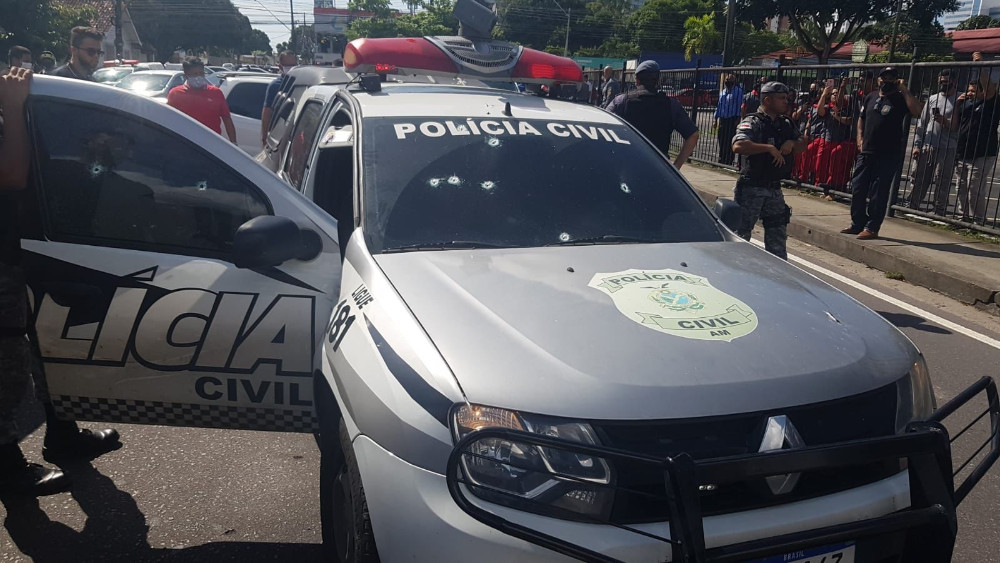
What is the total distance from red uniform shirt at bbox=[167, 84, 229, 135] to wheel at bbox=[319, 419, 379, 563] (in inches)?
278

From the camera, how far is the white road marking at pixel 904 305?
633 centimetres

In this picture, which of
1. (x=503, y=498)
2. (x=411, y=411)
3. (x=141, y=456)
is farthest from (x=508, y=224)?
(x=141, y=456)

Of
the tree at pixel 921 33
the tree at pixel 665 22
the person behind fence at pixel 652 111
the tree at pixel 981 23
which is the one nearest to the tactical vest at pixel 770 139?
the person behind fence at pixel 652 111

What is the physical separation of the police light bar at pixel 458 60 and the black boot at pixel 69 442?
3.32 metres

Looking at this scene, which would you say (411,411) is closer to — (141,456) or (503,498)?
(503,498)

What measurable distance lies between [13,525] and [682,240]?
288cm

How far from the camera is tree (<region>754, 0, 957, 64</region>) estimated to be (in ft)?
179

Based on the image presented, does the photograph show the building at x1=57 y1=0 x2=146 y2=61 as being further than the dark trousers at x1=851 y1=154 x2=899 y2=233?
Yes

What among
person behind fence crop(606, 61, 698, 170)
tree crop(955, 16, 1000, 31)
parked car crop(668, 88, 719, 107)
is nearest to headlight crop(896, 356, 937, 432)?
person behind fence crop(606, 61, 698, 170)

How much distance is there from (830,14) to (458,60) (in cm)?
5550

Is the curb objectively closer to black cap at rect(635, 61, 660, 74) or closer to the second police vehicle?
black cap at rect(635, 61, 660, 74)

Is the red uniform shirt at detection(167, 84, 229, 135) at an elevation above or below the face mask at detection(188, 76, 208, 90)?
below

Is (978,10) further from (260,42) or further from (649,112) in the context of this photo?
(649,112)

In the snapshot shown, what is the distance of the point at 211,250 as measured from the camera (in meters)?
3.19
